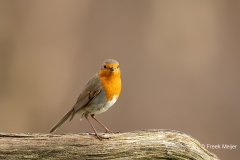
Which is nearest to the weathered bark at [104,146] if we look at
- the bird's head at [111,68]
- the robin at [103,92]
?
the robin at [103,92]

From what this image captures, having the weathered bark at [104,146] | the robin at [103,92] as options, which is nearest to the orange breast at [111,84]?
the robin at [103,92]

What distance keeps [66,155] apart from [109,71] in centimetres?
79

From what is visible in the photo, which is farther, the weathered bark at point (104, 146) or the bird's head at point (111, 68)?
the bird's head at point (111, 68)

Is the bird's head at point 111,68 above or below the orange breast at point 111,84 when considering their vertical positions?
above

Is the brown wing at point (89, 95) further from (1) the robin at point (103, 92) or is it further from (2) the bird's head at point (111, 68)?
(2) the bird's head at point (111, 68)

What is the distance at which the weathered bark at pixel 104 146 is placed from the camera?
2410mm

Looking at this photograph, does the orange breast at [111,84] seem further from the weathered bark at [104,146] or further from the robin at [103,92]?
the weathered bark at [104,146]

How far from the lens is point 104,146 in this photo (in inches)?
99.0

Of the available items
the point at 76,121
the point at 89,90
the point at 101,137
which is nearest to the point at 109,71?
the point at 89,90

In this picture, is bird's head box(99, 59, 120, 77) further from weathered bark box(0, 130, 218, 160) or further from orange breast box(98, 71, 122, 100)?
weathered bark box(0, 130, 218, 160)

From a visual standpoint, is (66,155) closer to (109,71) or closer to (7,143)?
(7,143)

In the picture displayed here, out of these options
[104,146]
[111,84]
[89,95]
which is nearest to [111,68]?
[111,84]

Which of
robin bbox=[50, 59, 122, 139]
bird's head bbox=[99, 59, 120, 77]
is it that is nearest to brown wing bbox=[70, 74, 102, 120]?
robin bbox=[50, 59, 122, 139]

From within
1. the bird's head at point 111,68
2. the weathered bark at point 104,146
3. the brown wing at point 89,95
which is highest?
the bird's head at point 111,68
